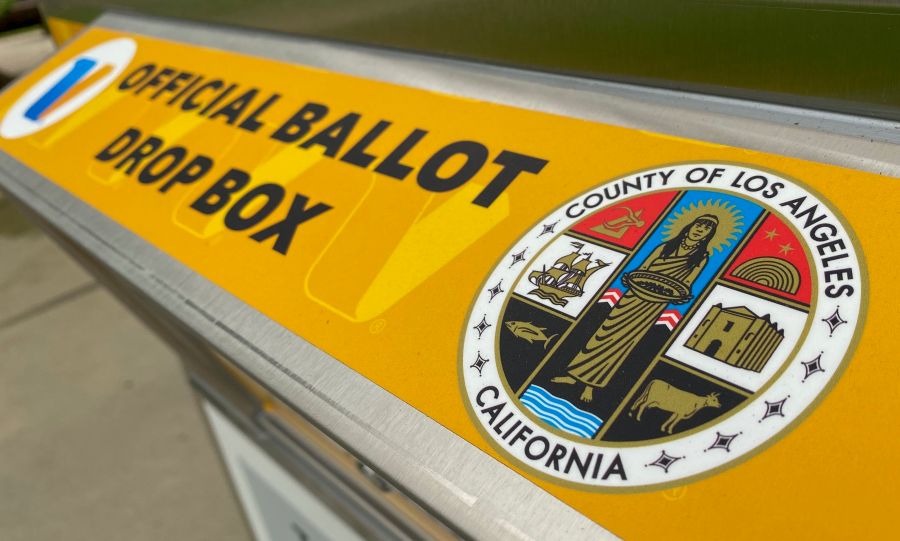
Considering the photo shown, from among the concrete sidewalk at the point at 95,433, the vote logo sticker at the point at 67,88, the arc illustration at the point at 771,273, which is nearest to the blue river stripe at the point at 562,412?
the arc illustration at the point at 771,273

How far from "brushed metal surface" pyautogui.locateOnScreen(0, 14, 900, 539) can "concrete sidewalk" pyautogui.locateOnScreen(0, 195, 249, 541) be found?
1.10 metres

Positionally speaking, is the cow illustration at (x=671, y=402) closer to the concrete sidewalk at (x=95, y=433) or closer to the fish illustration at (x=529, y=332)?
the fish illustration at (x=529, y=332)

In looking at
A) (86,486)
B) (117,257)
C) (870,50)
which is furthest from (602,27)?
(86,486)

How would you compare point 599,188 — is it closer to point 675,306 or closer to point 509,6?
point 675,306

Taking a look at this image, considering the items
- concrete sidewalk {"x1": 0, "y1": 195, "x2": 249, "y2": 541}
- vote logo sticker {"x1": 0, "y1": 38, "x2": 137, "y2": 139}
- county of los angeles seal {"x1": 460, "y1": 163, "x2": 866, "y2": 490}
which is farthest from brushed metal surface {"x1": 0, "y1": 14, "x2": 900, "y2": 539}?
concrete sidewalk {"x1": 0, "y1": 195, "x2": 249, "y2": 541}

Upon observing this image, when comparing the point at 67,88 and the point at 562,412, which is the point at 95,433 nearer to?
the point at 67,88

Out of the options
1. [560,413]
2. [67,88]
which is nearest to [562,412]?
[560,413]

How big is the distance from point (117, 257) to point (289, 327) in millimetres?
259

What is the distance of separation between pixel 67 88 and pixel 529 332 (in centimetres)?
90

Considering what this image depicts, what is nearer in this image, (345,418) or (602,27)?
(345,418)

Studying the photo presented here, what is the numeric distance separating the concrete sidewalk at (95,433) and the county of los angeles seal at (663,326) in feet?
4.52

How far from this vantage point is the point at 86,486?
180 cm

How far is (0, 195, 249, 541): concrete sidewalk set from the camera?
1707mm

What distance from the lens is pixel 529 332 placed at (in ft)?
1.65
